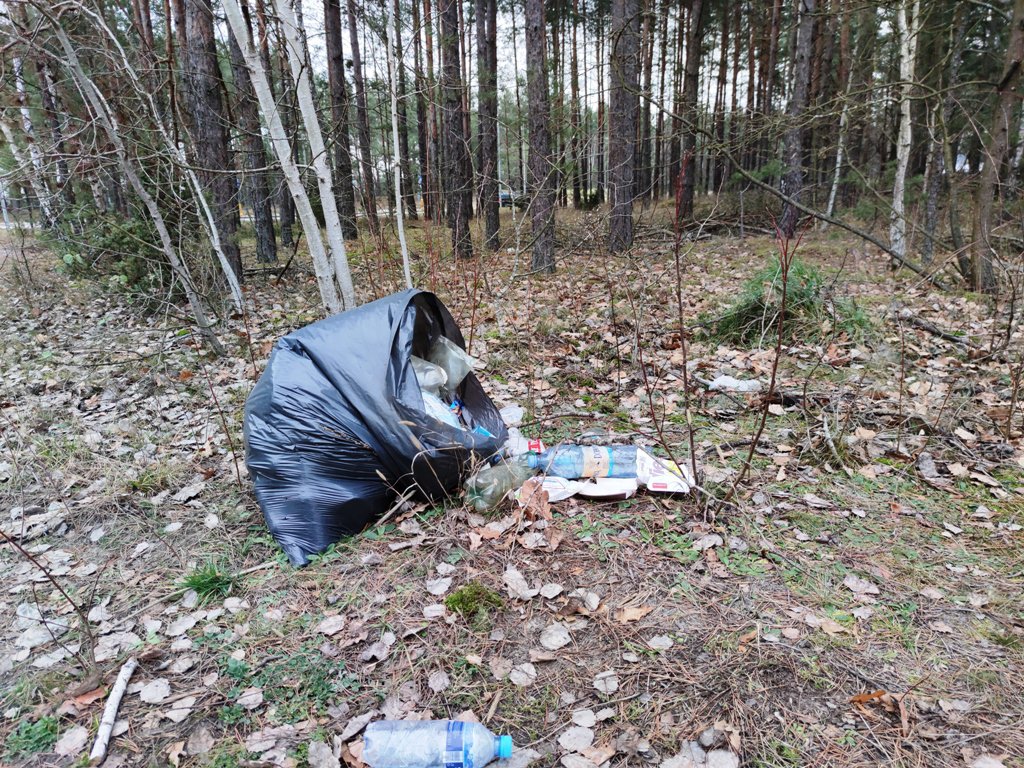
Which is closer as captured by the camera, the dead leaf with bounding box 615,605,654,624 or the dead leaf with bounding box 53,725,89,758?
the dead leaf with bounding box 53,725,89,758

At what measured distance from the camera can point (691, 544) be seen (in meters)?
2.31

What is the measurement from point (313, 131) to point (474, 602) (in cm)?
334

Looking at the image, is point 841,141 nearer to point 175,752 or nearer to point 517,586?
point 517,586

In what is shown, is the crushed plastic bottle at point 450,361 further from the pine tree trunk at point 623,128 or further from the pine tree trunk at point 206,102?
the pine tree trunk at point 623,128

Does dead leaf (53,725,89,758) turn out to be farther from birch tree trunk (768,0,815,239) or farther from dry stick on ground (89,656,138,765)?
birch tree trunk (768,0,815,239)

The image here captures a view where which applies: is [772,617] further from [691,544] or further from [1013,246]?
[1013,246]

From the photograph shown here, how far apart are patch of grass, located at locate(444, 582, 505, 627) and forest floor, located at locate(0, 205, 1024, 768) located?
0.01 metres

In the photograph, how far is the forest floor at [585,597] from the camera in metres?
1.59

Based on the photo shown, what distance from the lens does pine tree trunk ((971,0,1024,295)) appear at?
5.15m

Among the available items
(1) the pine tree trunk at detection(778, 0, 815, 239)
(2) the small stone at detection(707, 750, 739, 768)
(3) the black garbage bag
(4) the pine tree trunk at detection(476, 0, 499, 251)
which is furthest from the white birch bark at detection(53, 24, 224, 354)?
(1) the pine tree trunk at detection(778, 0, 815, 239)

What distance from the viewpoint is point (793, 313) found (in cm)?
465

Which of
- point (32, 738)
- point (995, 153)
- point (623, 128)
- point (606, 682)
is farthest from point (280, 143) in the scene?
point (995, 153)

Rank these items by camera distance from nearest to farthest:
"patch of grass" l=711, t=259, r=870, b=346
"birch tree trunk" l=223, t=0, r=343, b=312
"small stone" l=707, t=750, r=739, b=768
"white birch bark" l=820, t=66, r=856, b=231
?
"small stone" l=707, t=750, r=739, b=768 < "birch tree trunk" l=223, t=0, r=343, b=312 < "patch of grass" l=711, t=259, r=870, b=346 < "white birch bark" l=820, t=66, r=856, b=231

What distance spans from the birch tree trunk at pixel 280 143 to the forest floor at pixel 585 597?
3.61ft
